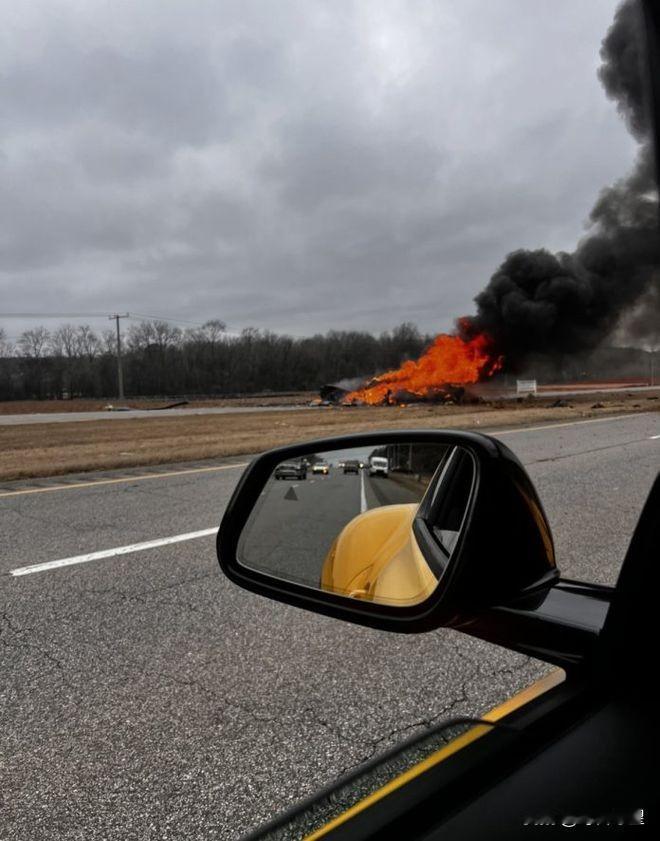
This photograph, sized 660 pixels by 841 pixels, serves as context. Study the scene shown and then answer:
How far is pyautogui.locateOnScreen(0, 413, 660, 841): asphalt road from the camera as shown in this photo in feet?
7.39

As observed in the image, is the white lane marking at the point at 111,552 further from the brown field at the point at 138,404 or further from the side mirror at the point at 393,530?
the brown field at the point at 138,404

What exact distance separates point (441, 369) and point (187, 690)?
45.5m

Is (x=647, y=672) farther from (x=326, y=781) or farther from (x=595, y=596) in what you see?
(x=326, y=781)

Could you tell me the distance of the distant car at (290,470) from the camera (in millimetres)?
1995

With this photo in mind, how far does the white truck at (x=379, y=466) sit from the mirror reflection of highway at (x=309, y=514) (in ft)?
0.05

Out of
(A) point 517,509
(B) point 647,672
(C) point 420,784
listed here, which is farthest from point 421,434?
(C) point 420,784

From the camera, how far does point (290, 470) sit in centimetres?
203

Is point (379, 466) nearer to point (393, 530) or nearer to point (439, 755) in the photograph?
point (393, 530)

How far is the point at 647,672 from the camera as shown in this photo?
108cm

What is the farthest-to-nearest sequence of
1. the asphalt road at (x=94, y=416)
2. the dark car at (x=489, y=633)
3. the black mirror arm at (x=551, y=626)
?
the asphalt road at (x=94, y=416) < the black mirror arm at (x=551, y=626) < the dark car at (x=489, y=633)

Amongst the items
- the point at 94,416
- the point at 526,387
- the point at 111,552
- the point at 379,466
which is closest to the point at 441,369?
the point at 526,387

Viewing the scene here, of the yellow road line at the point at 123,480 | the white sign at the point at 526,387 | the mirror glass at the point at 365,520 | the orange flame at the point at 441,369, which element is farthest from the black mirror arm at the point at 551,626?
the orange flame at the point at 441,369

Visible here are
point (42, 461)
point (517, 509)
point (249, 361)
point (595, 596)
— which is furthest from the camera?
point (249, 361)

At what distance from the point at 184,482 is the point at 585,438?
10169 millimetres
